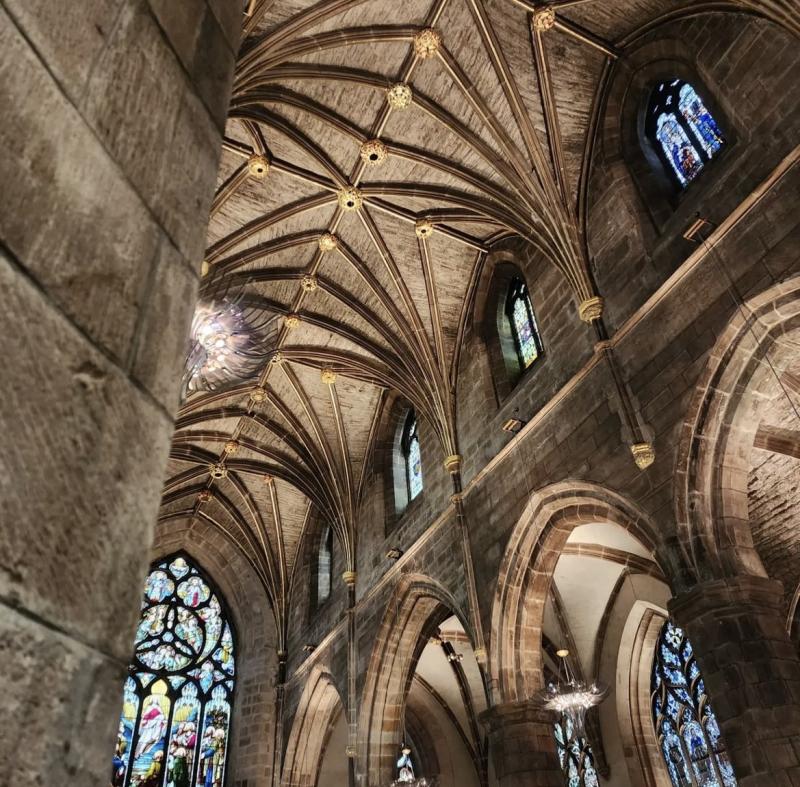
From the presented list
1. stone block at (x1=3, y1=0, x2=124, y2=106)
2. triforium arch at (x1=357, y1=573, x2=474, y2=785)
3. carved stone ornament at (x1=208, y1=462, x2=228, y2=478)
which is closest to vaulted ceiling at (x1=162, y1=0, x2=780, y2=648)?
carved stone ornament at (x1=208, y1=462, x2=228, y2=478)

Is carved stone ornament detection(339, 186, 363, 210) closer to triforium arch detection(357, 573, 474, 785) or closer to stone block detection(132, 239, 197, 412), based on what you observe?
triforium arch detection(357, 573, 474, 785)

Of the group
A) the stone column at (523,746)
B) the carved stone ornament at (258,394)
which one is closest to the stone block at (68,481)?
the stone column at (523,746)

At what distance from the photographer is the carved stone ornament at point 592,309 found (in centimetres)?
839

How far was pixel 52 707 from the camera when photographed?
1.31 m

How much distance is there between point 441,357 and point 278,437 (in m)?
4.76

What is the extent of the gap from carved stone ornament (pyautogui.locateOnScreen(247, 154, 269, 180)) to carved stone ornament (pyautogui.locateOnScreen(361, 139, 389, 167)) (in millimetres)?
1385

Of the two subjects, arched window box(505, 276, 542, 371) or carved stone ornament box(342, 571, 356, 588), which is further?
carved stone ornament box(342, 571, 356, 588)

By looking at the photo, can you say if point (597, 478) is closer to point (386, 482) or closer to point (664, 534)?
point (664, 534)

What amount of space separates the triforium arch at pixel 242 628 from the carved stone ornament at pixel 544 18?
1213cm

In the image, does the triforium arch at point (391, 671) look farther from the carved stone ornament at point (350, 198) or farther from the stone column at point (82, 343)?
the stone column at point (82, 343)

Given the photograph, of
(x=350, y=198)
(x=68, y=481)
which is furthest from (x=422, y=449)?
(x=68, y=481)

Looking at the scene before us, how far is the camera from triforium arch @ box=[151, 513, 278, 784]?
49.1 feet

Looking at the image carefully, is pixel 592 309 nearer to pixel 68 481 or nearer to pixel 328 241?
pixel 328 241

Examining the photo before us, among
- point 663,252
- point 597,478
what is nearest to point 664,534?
point 597,478
